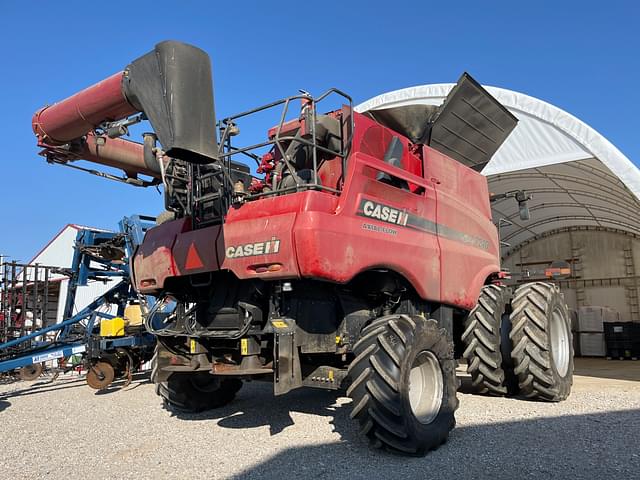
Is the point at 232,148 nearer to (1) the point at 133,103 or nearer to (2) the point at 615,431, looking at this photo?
(1) the point at 133,103

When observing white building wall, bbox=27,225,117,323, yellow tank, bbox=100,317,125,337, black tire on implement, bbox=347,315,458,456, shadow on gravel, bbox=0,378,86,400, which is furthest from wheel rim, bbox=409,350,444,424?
white building wall, bbox=27,225,117,323

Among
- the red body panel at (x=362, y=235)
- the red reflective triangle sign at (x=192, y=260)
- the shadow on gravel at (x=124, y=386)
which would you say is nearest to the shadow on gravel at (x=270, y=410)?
the red body panel at (x=362, y=235)

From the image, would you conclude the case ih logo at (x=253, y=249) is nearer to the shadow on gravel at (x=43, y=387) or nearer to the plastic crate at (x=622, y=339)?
the shadow on gravel at (x=43, y=387)

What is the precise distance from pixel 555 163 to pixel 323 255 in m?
8.55

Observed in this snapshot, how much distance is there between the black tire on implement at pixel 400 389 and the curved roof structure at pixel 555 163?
4.35 metres

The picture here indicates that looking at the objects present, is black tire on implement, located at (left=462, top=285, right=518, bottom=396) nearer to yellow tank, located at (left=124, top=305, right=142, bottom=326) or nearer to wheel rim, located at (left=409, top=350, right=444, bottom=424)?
wheel rim, located at (left=409, top=350, right=444, bottom=424)

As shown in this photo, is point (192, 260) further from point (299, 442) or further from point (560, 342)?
point (560, 342)

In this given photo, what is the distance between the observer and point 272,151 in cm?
650

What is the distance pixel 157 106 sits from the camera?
4520 mm

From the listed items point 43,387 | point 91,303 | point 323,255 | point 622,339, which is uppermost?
point 323,255

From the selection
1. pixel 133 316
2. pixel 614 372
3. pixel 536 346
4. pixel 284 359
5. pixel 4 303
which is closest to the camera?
pixel 284 359

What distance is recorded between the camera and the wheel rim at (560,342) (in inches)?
304

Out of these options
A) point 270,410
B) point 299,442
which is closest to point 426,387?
point 299,442

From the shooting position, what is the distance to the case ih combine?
464cm
